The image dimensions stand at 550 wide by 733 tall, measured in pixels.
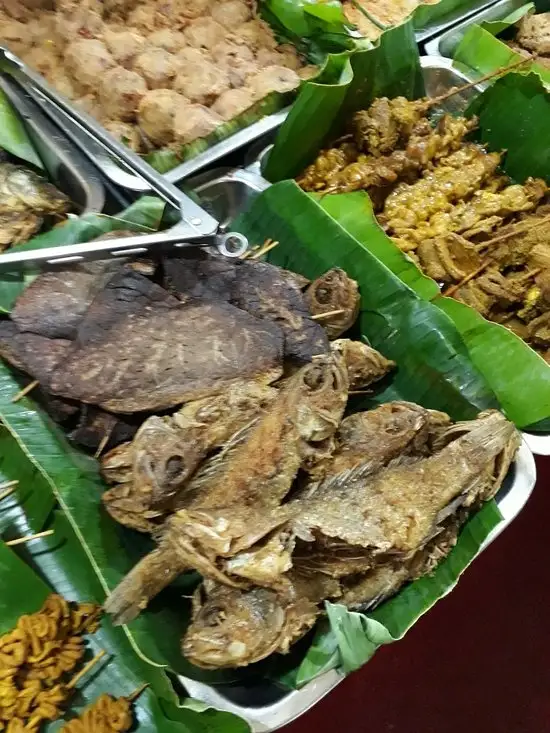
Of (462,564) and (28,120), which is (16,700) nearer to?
(462,564)

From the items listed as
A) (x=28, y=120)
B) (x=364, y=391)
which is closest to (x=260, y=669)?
(x=364, y=391)

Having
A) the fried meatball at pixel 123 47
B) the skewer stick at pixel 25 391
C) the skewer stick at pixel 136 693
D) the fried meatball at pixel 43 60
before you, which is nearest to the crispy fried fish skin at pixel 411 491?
the skewer stick at pixel 136 693

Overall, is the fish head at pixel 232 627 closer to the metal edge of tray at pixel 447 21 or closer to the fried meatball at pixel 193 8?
Answer: the fried meatball at pixel 193 8

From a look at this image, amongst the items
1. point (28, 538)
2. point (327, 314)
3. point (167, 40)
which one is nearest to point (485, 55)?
point (167, 40)

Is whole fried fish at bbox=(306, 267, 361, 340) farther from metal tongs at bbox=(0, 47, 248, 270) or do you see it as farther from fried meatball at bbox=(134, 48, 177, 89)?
fried meatball at bbox=(134, 48, 177, 89)

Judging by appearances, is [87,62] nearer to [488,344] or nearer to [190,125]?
[190,125]
